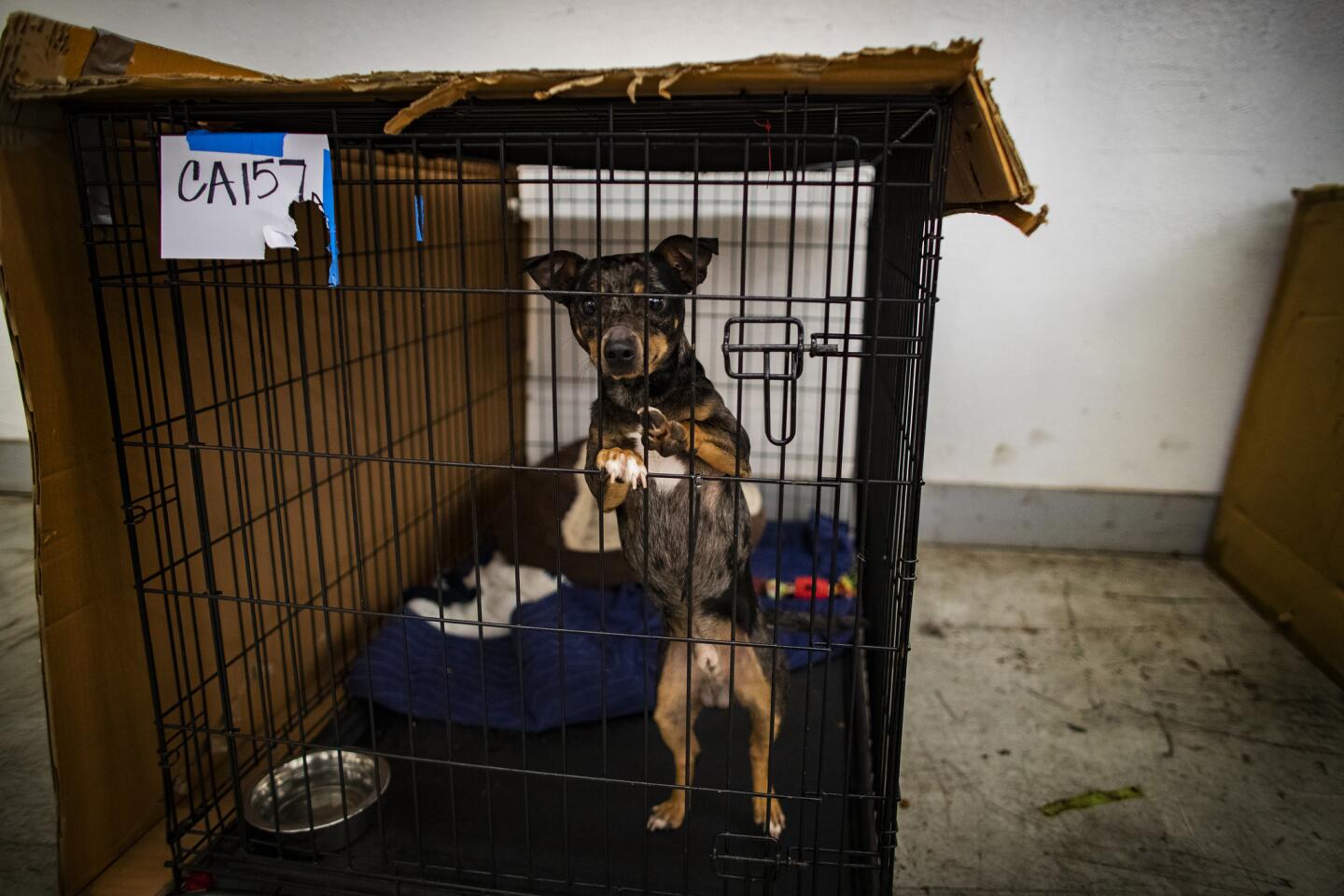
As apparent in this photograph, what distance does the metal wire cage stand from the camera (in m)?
1.65

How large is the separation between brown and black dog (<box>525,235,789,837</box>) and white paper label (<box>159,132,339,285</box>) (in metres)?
0.49

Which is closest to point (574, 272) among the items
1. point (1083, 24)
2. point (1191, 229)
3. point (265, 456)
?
point (265, 456)

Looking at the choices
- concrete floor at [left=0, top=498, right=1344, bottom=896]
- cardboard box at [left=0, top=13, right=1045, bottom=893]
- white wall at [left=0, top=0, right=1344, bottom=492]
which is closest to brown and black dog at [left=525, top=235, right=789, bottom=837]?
cardboard box at [left=0, top=13, right=1045, bottom=893]

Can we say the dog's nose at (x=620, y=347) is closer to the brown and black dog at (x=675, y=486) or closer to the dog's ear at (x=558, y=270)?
the brown and black dog at (x=675, y=486)

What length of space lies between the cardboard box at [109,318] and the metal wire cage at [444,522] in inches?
1.7

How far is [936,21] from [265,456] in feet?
10.4

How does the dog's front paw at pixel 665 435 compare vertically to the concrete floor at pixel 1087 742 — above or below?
above

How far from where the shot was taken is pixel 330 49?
3760mm

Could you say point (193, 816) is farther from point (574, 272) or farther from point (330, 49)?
point (330, 49)

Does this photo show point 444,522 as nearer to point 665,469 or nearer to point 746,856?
point 665,469

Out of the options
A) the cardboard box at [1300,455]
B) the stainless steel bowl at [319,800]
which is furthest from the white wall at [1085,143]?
the stainless steel bowl at [319,800]

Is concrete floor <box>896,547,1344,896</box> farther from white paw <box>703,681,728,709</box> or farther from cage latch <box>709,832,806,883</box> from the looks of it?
white paw <box>703,681,728,709</box>

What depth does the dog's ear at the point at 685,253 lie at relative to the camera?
182 centimetres

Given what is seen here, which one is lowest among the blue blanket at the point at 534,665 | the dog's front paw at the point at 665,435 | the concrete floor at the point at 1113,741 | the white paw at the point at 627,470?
the concrete floor at the point at 1113,741
